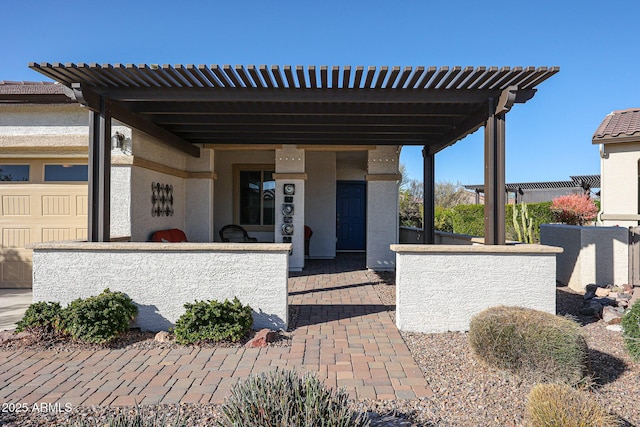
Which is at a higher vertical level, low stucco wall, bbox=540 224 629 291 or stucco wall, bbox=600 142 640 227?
stucco wall, bbox=600 142 640 227

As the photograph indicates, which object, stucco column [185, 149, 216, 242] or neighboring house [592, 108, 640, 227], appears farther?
stucco column [185, 149, 216, 242]

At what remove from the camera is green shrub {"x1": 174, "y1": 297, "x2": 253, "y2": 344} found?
4668 mm

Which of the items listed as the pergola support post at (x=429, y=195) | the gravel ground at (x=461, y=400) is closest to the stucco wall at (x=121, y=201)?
the gravel ground at (x=461, y=400)

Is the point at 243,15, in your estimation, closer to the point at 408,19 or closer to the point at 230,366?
the point at 408,19

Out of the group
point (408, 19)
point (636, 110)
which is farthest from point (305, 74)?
point (636, 110)

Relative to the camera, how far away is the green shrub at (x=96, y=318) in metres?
4.59

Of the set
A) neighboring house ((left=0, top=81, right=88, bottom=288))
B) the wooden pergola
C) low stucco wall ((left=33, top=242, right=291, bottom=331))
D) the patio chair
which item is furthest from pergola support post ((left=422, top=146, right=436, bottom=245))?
Answer: neighboring house ((left=0, top=81, right=88, bottom=288))

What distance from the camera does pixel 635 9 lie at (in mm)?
8391

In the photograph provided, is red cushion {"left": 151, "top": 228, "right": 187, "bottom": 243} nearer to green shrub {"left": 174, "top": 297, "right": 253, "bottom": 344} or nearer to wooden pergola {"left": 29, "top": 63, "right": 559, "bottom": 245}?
wooden pergola {"left": 29, "top": 63, "right": 559, "bottom": 245}

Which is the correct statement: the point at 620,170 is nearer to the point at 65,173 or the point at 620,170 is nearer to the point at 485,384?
the point at 485,384

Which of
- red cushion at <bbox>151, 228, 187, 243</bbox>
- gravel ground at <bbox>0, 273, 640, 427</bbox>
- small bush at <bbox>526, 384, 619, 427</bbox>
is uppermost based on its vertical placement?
red cushion at <bbox>151, 228, 187, 243</bbox>

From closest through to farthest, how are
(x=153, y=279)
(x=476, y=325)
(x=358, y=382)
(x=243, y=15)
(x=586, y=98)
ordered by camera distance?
(x=358, y=382), (x=476, y=325), (x=153, y=279), (x=243, y=15), (x=586, y=98)

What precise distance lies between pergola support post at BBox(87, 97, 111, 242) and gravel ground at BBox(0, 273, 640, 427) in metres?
1.58

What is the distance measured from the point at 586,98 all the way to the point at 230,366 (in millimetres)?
16001
